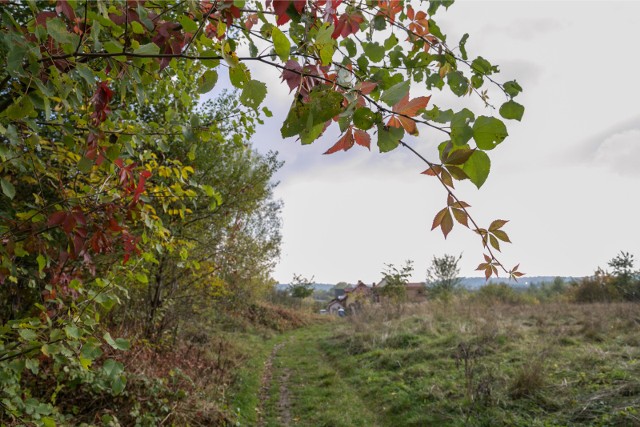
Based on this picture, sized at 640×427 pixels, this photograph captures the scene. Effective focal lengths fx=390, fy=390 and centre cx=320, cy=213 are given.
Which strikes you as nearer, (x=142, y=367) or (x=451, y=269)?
(x=142, y=367)

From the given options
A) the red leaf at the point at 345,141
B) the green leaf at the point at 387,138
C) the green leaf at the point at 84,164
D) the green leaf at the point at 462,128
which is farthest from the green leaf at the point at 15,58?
the green leaf at the point at 462,128

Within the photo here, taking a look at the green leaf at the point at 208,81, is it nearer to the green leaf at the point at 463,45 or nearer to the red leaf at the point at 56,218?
the red leaf at the point at 56,218

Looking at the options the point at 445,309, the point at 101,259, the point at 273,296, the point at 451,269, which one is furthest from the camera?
the point at 273,296

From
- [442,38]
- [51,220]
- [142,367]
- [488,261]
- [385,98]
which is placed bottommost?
[142,367]

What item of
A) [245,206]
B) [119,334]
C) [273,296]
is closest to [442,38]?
[119,334]

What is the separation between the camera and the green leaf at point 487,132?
755mm

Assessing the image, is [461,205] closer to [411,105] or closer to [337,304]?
[411,105]

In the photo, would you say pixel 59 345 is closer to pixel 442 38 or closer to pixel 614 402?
pixel 442 38

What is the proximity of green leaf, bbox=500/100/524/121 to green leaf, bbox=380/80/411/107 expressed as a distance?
40cm

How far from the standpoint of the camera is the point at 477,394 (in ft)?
19.2

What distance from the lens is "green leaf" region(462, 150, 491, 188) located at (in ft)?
2.69

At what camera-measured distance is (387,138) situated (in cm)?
90

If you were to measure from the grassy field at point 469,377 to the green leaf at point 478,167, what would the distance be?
551cm

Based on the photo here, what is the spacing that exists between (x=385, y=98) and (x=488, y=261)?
25.7 inches
